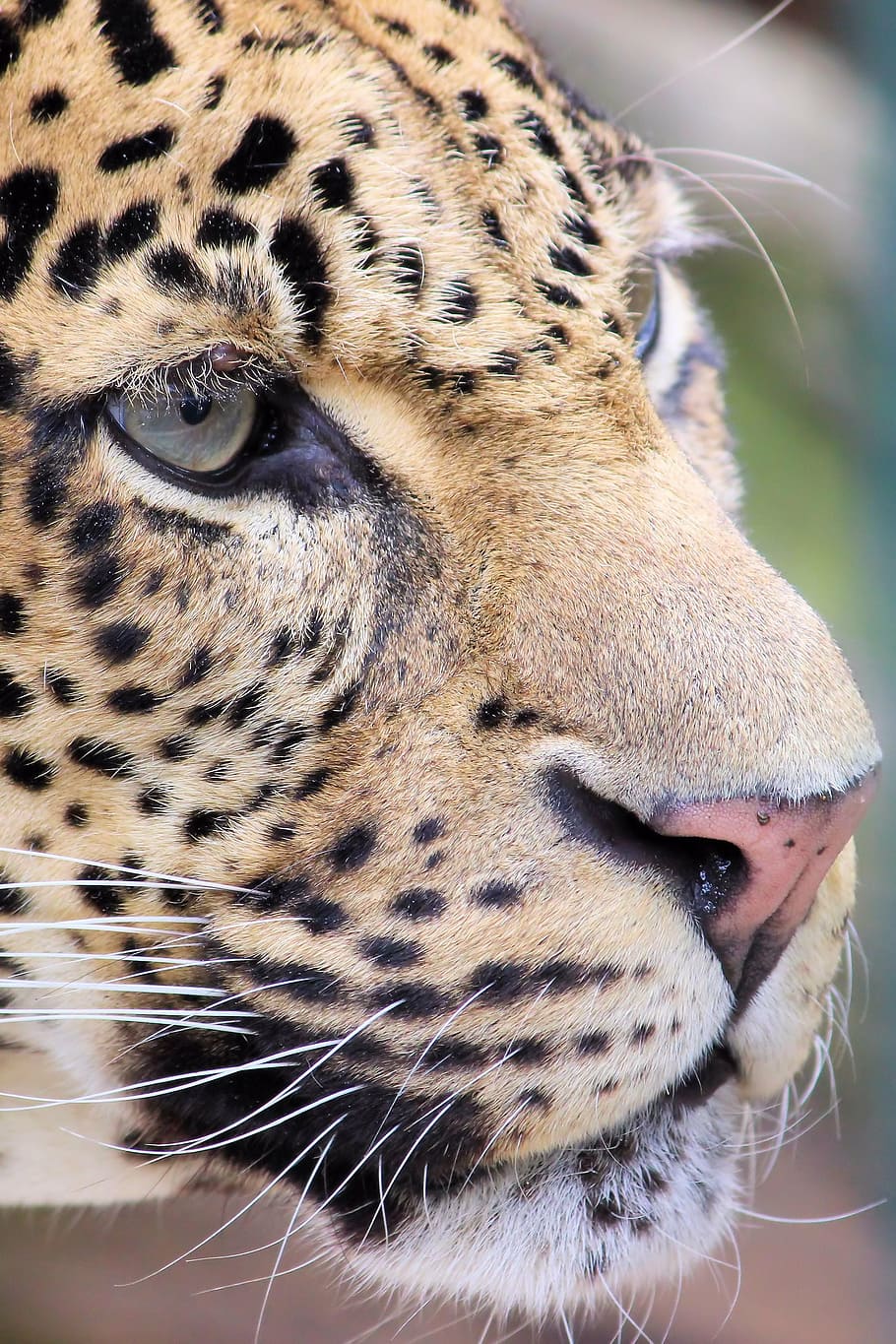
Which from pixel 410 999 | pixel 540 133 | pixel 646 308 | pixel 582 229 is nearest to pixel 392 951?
pixel 410 999

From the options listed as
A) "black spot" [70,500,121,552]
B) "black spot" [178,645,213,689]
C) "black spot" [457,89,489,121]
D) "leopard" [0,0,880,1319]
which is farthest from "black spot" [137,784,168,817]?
"black spot" [457,89,489,121]

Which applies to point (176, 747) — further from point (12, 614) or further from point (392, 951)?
point (392, 951)

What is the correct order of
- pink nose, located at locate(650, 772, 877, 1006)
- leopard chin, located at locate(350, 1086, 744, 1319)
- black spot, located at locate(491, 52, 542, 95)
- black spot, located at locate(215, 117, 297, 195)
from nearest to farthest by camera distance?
pink nose, located at locate(650, 772, 877, 1006) < black spot, located at locate(215, 117, 297, 195) < leopard chin, located at locate(350, 1086, 744, 1319) < black spot, located at locate(491, 52, 542, 95)

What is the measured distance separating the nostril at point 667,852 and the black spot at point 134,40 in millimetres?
884

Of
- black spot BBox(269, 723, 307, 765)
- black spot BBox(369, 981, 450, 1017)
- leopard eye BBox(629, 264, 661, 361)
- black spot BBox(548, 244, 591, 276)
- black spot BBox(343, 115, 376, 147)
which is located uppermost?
leopard eye BBox(629, 264, 661, 361)

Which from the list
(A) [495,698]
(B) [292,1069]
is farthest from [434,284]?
(B) [292,1069]

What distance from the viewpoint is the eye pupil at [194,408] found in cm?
148

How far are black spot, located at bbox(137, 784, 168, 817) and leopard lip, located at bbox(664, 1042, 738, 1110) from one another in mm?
642

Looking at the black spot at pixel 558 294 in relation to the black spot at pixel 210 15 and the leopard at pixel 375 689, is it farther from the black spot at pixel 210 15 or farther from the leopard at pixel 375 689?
the black spot at pixel 210 15

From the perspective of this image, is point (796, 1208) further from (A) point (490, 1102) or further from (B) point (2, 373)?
(B) point (2, 373)

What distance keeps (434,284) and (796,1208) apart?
102 inches

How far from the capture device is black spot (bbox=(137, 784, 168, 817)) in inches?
59.7

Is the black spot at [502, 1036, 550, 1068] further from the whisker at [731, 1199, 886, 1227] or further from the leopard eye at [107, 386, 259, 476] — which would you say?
the leopard eye at [107, 386, 259, 476]

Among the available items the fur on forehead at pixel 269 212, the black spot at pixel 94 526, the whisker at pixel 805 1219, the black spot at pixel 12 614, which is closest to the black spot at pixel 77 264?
the fur on forehead at pixel 269 212
